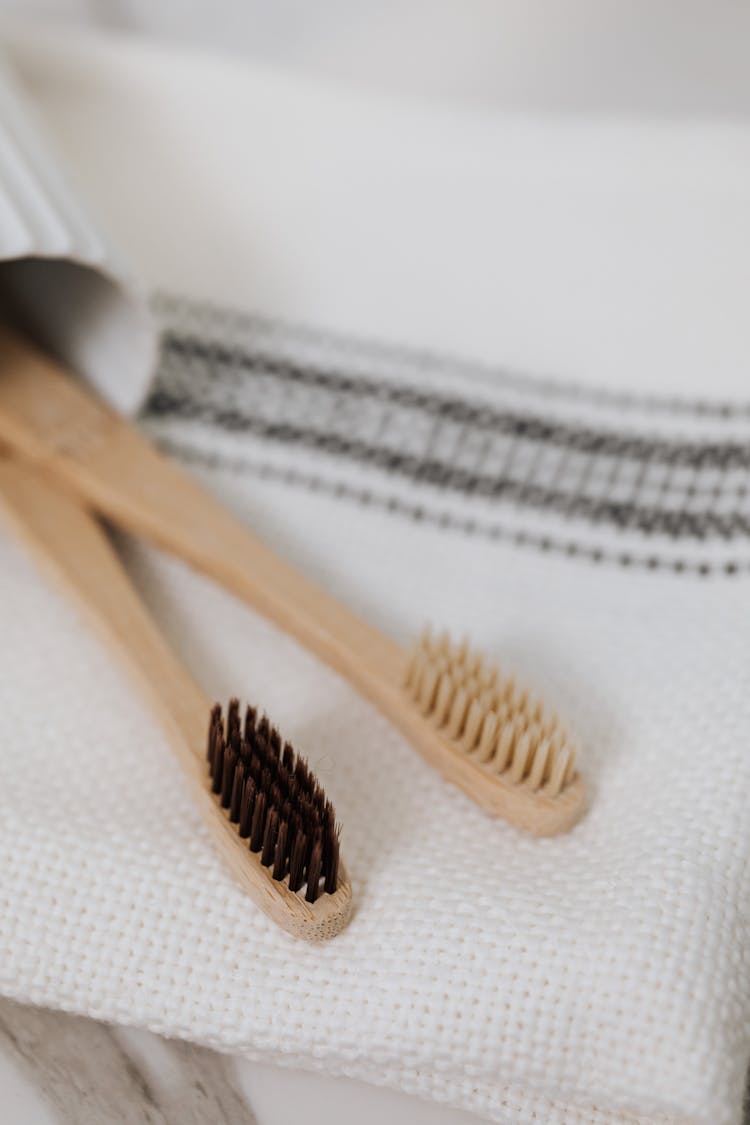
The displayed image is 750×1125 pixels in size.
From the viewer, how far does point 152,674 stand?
0.42 m

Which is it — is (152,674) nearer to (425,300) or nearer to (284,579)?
(284,579)

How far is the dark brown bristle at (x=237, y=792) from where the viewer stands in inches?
14.2

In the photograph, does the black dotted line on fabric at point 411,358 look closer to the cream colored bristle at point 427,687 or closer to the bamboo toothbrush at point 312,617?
the bamboo toothbrush at point 312,617

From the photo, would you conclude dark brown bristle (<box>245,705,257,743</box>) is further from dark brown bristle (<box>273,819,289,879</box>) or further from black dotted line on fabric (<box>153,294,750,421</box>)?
black dotted line on fabric (<box>153,294,750,421</box>)

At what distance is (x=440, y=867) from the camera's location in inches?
14.7

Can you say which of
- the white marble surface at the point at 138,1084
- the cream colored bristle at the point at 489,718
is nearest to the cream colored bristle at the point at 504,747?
the cream colored bristle at the point at 489,718

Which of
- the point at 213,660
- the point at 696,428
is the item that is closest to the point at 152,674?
the point at 213,660

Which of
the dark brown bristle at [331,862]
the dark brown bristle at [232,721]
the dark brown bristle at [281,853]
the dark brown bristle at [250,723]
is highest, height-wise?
the dark brown bristle at [232,721]

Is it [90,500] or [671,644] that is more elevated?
[90,500]

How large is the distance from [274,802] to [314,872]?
3 centimetres

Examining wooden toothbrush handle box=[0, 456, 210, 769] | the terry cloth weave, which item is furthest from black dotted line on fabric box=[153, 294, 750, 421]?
wooden toothbrush handle box=[0, 456, 210, 769]

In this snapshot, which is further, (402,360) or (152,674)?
(402,360)

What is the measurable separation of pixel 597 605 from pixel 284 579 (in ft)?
0.42

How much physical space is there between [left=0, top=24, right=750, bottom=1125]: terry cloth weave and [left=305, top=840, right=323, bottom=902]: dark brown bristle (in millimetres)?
18
